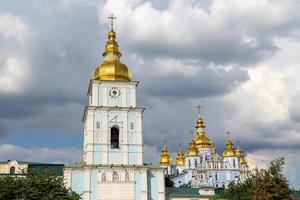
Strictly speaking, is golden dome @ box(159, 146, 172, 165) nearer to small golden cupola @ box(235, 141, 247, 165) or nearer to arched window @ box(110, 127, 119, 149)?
small golden cupola @ box(235, 141, 247, 165)

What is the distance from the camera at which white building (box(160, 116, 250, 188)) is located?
9744 cm

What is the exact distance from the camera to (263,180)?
110ft

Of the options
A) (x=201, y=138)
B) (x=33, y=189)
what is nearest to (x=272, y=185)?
(x=33, y=189)

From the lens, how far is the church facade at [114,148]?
49.3 m

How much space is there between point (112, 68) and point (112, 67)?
0.36ft

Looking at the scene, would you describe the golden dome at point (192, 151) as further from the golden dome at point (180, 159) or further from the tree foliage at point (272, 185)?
the tree foliage at point (272, 185)

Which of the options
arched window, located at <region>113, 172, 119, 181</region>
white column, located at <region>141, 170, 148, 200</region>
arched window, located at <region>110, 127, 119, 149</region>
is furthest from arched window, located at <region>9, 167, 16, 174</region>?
white column, located at <region>141, 170, 148, 200</region>

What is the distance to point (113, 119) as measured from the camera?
51.6 meters

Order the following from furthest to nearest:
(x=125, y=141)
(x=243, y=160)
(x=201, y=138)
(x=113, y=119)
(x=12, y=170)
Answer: (x=243, y=160) → (x=201, y=138) → (x=12, y=170) → (x=113, y=119) → (x=125, y=141)

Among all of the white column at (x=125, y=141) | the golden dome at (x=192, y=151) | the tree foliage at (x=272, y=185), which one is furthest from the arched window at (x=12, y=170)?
the golden dome at (x=192, y=151)

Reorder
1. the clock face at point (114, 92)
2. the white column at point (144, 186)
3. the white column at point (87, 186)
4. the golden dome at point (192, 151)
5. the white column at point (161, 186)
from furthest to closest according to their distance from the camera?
the golden dome at point (192, 151) < the clock face at point (114, 92) < the white column at point (161, 186) < the white column at point (144, 186) < the white column at point (87, 186)

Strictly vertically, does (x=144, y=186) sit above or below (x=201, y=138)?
below

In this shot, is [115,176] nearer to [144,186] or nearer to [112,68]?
[144,186]

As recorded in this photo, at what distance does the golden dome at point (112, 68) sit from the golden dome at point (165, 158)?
181 feet
